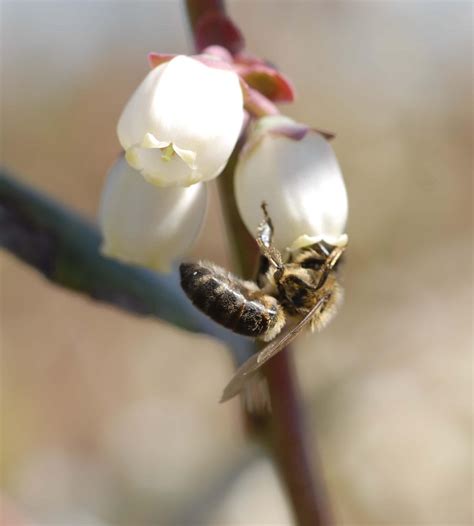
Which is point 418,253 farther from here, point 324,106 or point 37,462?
point 37,462

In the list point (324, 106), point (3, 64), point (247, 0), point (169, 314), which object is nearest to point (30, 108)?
point (3, 64)

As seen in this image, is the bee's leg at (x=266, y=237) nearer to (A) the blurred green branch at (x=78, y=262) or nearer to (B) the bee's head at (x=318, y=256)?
(B) the bee's head at (x=318, y=256)

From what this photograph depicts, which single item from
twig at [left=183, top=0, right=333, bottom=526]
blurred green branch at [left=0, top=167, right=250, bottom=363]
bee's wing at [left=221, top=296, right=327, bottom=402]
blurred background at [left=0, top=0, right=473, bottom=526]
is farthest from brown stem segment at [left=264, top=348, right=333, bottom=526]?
blurred background at [left=0, top=0, right=473, bottom=526]

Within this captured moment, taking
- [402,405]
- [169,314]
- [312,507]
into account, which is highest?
[169,314]

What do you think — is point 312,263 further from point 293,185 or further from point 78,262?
point 78,262

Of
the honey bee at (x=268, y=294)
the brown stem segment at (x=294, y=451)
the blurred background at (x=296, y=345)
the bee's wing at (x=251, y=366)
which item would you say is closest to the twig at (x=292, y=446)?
the brown stem segment at (x=294, y=451)

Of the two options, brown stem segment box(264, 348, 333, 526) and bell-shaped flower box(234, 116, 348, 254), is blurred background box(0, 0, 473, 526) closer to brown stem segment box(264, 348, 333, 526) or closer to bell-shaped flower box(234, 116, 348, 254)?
brown stem segment box(264, 348, 333, 526)

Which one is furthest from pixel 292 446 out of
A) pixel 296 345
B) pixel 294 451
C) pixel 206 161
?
pixel 296 345

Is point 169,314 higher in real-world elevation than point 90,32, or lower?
higher

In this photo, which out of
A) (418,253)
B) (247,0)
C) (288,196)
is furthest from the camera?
(247,0)
